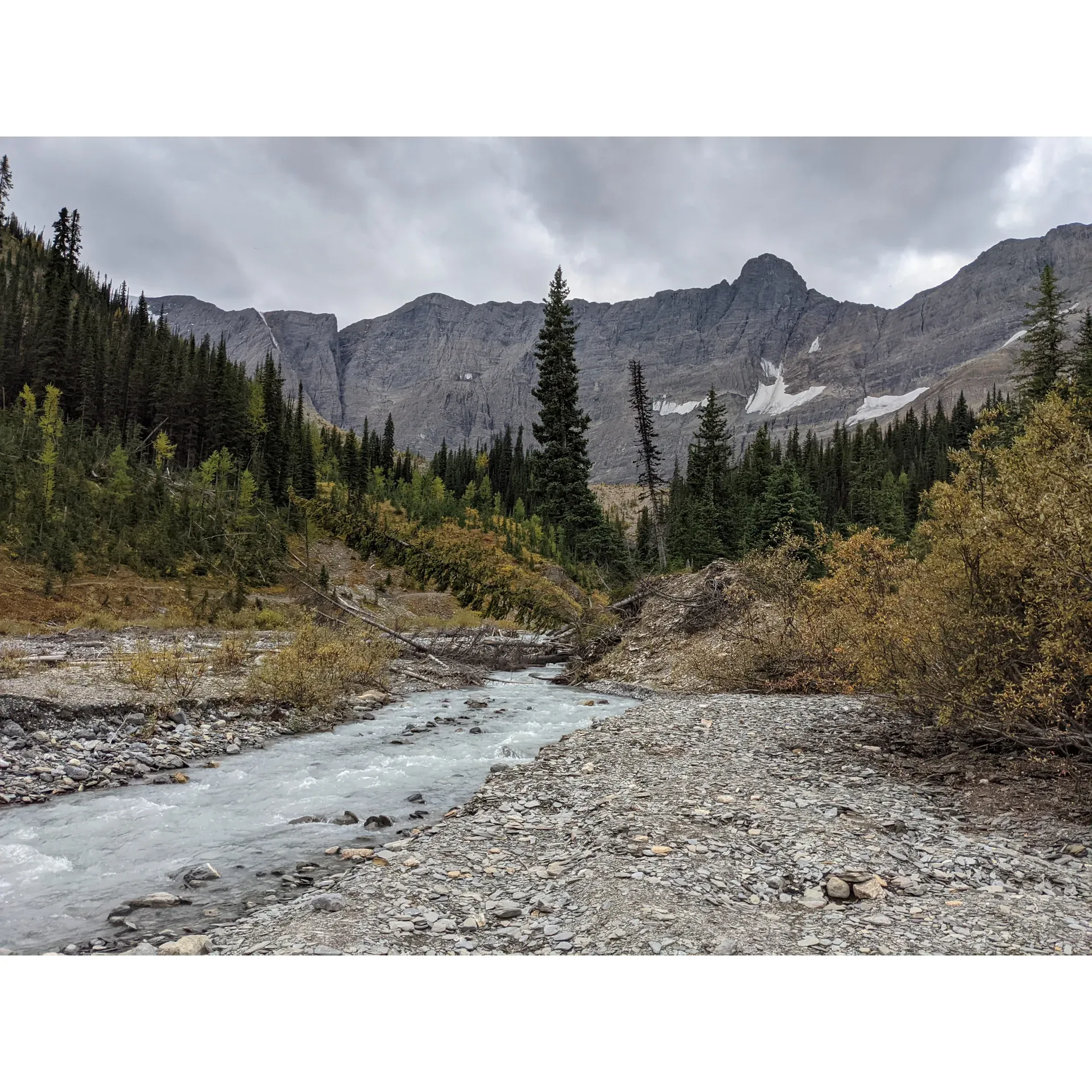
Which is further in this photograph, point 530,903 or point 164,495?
point 164,495

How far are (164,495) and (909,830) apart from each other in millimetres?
45213

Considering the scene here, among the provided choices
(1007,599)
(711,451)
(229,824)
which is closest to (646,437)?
(711,451)

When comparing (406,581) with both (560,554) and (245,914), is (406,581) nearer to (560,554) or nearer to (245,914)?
(560,554)

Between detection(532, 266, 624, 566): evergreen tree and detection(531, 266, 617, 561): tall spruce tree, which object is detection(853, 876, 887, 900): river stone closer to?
detection(532, 266, 624, 566): evergreen tree

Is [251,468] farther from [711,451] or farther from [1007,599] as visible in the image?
[1007,599]

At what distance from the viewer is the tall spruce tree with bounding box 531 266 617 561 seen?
26.6 metres

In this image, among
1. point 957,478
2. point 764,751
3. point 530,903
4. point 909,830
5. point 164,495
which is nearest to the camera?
point 530,903

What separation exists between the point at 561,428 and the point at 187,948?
23636 millimetres

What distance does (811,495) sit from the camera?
177 feet

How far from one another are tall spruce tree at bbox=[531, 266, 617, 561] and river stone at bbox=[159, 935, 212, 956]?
890 inches

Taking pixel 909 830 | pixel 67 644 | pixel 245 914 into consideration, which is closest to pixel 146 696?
pixel 245 914

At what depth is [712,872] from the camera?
5930mm

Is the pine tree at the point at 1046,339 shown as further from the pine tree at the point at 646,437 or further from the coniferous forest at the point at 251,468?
the pine tree at the point at 646,437

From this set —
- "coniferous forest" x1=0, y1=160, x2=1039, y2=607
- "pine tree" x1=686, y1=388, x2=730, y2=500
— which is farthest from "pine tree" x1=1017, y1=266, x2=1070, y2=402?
"pine tree" x1=686, y1=388, x2=730, y2=500
